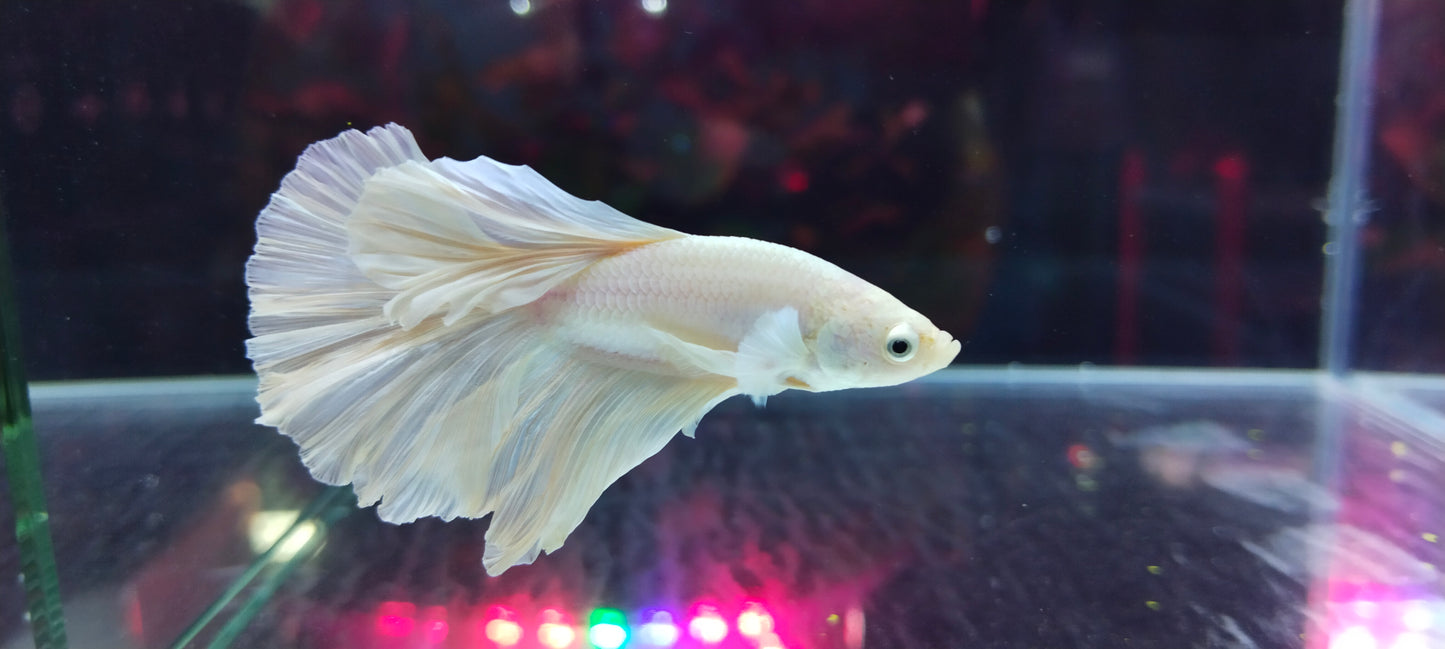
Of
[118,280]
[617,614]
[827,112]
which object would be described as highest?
[827,112]

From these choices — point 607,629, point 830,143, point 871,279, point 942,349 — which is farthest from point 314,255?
point 871,279

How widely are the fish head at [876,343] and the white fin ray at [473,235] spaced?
0.82ft

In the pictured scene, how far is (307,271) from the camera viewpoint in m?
0.96

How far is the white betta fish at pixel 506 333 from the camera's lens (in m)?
0.92

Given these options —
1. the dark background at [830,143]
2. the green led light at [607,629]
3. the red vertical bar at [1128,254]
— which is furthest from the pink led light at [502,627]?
the red vertical bar at [1128,254]

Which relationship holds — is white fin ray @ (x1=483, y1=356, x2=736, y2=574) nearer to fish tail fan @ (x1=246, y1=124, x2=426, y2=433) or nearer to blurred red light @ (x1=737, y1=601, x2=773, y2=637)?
fish tail fan @ (x1=246, y1=124, x2=426, y2=433)

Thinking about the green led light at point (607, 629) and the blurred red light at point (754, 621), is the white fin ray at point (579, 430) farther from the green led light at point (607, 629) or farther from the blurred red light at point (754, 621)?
the blurred red light at point (754, 621)

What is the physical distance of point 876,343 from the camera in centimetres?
91

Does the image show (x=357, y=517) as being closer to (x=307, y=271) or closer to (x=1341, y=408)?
(x=307, y=271)

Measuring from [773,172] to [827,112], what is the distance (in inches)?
8.6

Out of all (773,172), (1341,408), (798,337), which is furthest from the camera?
(1341,408)

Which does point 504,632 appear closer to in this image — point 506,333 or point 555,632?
point 555,632

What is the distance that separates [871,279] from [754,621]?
3.74 feet

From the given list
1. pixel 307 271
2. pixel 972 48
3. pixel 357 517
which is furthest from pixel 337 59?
pixel 972 48
